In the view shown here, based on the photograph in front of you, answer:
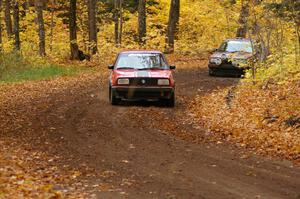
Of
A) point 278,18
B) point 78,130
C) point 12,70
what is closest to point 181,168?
point 78,130

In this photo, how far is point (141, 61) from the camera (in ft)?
56.8

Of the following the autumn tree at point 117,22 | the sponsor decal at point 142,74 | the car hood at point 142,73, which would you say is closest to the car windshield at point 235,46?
the car hood at point 142,73

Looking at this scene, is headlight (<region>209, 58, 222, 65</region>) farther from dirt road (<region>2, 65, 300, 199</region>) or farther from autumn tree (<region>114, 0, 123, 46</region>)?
autumn tree (<region>114, 0, 123, 46</region>)

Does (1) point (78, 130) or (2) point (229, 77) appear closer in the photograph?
(1) point (78, 130)

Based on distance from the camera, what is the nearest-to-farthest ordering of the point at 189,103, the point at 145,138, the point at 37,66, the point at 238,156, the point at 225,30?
the point at 238,156 < the point at 145,138 < the point at 189,103 < the point at 37,66 < the point at 225,30

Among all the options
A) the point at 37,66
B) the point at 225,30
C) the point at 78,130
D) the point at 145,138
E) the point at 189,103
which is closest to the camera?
the point at 145,138

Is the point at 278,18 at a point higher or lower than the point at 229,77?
higher

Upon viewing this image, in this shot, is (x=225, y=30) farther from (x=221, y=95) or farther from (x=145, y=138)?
(x=145, y=138)

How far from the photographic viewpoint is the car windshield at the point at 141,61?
17109mm

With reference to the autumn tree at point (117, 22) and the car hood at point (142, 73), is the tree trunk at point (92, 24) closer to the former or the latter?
the autumn tree at point (117, 22)

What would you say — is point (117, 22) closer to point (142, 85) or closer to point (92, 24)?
point (92, 24)

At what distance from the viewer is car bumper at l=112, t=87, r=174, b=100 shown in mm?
16312

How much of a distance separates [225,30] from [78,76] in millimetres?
15716

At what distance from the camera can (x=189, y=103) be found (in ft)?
58.0
